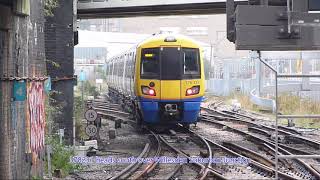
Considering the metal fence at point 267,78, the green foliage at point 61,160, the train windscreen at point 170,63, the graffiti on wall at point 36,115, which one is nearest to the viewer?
the graffiti on wall at point 36,115

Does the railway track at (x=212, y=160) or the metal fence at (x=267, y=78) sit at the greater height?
the metal fence at (x=267, y=78)

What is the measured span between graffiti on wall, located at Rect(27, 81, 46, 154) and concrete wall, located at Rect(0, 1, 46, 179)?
7cm

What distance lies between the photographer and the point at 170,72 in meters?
16.4

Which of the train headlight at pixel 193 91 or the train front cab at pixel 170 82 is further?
the train headlight at pixel 193 91

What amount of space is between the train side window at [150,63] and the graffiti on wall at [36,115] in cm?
714

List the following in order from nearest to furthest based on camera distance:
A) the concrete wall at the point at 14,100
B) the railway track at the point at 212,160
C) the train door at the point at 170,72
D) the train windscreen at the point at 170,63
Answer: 1. the concrete wall at the point at 14,100
2. the railway track at the point at 212,160
3. the train door at the point at 170,72
4. the train windscreen at the point at 170,63

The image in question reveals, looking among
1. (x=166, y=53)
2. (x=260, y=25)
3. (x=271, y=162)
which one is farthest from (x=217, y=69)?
(x=260, y=25)

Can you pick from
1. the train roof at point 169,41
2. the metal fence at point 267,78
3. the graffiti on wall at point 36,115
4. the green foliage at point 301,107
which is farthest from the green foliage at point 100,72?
the graffiti on wall at point 36,115

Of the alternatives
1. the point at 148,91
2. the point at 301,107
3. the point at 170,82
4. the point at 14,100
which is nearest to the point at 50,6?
the point at 148,91

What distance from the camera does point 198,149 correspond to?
47.5 ft

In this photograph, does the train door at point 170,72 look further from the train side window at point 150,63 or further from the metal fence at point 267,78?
the metal fence at point 267,78

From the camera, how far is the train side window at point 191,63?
16594 mm

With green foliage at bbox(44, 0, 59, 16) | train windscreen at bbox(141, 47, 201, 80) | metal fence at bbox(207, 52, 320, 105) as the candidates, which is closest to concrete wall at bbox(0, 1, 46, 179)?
green foliage at bbox(44, 0, 59, 16)

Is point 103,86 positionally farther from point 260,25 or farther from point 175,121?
point 260,25
